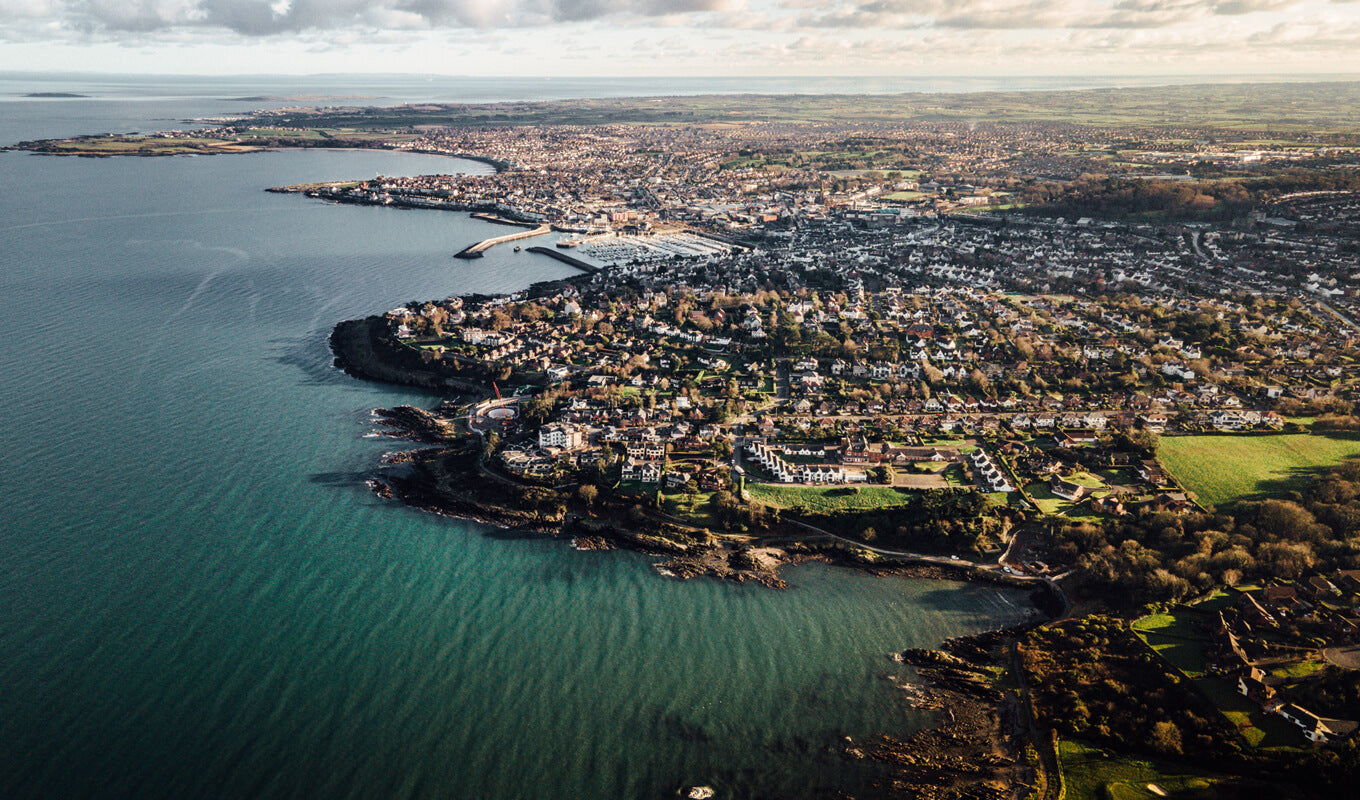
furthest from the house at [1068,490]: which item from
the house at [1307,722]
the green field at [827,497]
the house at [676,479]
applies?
the house at [676,479]

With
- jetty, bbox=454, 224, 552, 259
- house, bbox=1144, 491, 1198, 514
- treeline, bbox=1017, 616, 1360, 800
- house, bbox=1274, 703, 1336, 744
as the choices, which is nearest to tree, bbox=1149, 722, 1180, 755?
treeline, bbox=1017, 616, 1360, 800

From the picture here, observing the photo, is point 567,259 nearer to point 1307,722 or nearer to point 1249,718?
point 1249,718

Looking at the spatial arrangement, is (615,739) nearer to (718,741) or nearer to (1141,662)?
(718,741)

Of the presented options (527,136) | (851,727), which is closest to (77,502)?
(851,727)

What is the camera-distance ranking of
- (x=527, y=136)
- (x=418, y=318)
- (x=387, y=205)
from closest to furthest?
(x=418, y=318), (x=387, y=205), (x=527, y=136)

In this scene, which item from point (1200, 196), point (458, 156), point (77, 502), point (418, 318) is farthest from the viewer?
point (458, 156)

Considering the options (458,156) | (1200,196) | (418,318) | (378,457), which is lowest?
(378,457)
